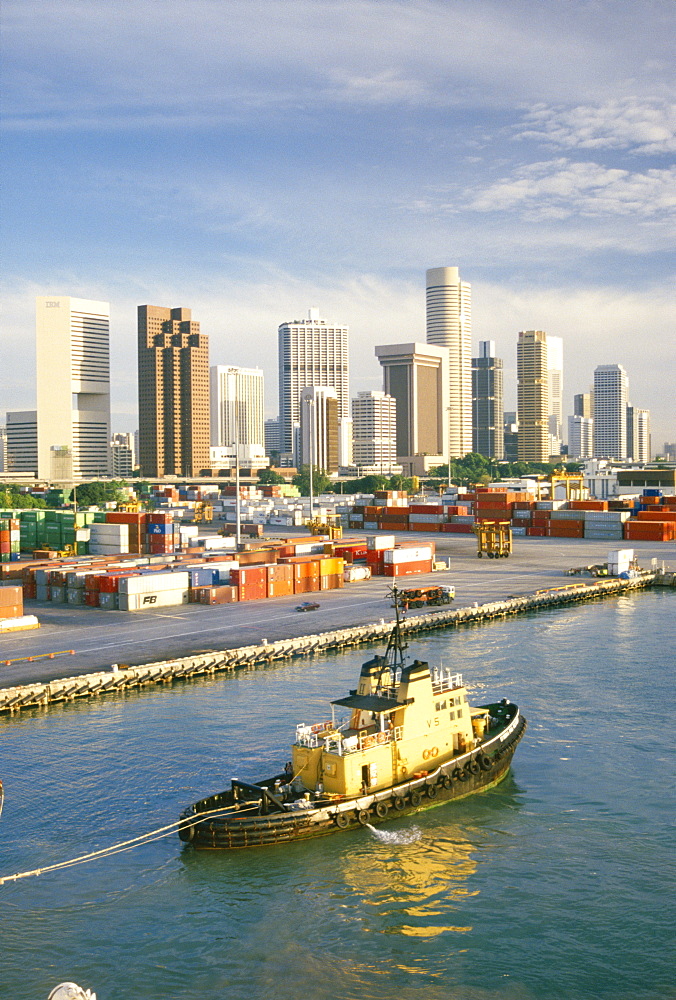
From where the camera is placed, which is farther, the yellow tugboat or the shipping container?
the shipping container

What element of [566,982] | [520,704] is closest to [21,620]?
[520,704]

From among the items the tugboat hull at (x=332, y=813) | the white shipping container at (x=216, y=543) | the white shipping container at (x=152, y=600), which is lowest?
the tugboat hull at (x=332, y=813)

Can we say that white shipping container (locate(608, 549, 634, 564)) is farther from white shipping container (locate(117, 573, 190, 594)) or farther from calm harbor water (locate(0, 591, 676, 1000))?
calm harbor water (locate(0, 591, 676, 1000))

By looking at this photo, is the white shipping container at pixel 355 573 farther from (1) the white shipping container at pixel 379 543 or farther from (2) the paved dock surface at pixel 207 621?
(1) the white shipping container at pixel 379 543

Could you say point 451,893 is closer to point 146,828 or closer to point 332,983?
point 332,983

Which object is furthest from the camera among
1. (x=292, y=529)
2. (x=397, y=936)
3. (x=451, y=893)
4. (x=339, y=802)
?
(x=292, y=529)

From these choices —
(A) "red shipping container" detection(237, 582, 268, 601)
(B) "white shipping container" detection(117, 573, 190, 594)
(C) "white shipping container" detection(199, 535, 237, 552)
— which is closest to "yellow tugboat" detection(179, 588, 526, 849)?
(B) "white shipping container" detection(117, 573, 190, 594)

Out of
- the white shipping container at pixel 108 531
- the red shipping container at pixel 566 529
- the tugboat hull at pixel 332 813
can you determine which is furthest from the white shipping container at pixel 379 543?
the tugboat hull at pixel 332 813
